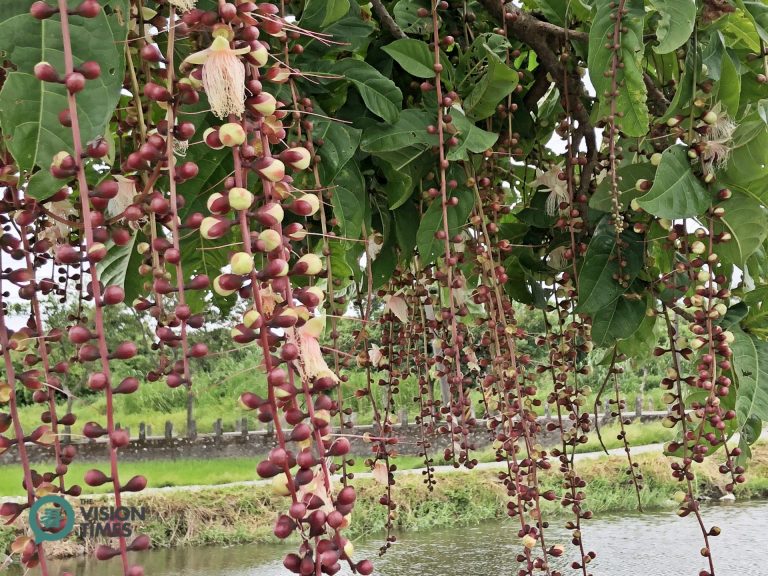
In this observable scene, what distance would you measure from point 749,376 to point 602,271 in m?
0.19

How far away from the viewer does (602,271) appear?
82 centimetres

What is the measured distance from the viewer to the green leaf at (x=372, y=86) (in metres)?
0.69

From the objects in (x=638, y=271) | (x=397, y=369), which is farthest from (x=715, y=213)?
(x=397, y=369)

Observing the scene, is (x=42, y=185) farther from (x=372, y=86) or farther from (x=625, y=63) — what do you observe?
(x=625, y=63)

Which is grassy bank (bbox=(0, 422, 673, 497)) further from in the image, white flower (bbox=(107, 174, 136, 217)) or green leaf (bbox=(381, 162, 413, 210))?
white flower (bbox=(107, 174, 136, 217))

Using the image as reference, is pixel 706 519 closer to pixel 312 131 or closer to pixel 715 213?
pixel 715 213

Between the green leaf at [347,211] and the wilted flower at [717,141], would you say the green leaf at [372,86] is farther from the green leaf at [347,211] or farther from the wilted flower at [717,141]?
the wilted flower at [717,141]

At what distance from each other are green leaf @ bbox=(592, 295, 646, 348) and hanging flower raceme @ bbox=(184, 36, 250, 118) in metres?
0.60

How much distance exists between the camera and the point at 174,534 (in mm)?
4602

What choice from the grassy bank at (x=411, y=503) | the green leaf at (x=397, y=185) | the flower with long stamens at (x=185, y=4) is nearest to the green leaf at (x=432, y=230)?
the green leaf at (x=397, y=185)

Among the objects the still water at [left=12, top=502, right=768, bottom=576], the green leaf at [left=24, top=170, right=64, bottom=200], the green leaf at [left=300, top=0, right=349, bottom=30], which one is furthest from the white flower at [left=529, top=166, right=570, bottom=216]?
the still water at [left=12, top=502, right=768, bottom=576]

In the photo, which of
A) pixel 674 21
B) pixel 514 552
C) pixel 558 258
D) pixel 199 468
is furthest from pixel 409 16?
pixel 199 468

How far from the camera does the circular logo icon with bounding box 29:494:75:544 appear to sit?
1.06ft

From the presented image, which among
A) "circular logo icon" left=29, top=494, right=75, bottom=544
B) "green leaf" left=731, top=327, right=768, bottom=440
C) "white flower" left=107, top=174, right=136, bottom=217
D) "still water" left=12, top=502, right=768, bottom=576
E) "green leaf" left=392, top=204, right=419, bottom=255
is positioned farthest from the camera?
"still water" left=12, top=502, right=768, bottom=576
